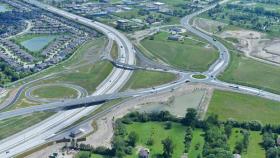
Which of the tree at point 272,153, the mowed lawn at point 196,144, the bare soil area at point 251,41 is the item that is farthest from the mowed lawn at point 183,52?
the tree at point 272,153

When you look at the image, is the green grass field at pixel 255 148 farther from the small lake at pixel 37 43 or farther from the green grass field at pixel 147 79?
the small lake at pixel 37 43

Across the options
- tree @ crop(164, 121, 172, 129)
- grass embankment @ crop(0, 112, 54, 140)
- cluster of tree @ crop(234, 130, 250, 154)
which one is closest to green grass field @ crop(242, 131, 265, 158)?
cluster of tree @ crop(234, 130, 250, 154)

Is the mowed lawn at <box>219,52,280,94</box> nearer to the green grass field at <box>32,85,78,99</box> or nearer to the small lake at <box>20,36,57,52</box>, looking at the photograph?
the green grass field at <box>32,85,78,99</box>

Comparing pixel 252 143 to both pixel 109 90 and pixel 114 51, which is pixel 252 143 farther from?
pixel 114 51

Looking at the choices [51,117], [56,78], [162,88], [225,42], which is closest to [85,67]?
[56,78]

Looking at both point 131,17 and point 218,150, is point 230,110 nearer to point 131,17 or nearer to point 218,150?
point 218,150

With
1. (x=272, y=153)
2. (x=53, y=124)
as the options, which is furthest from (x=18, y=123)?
(x=272, y=153)
